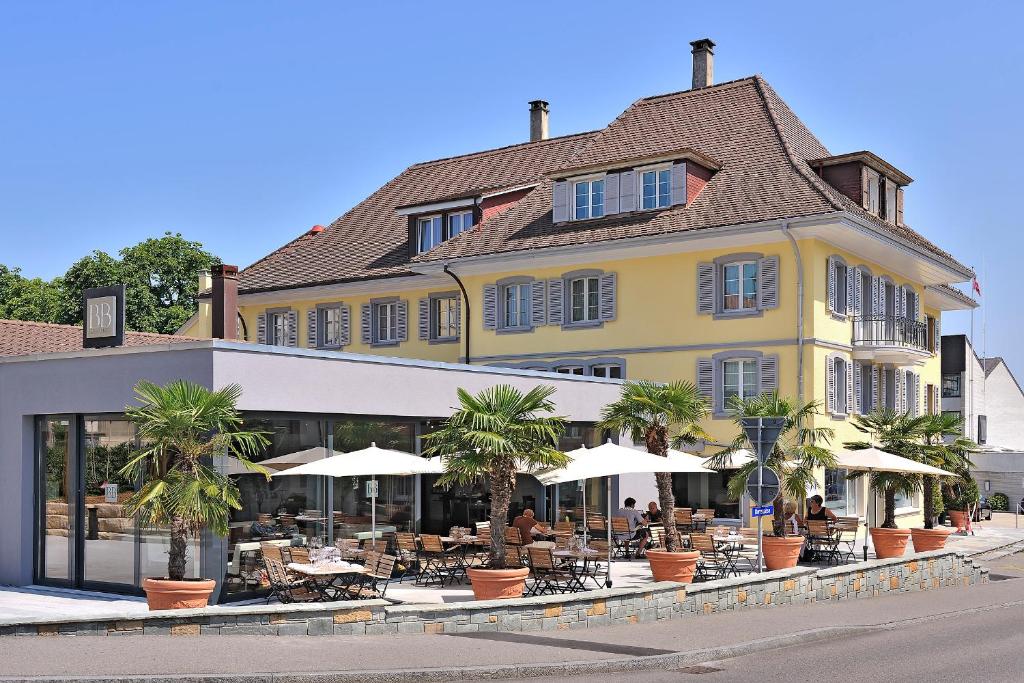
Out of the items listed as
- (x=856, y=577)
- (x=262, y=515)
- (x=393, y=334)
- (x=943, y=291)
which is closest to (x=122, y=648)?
(x=262, y=515)

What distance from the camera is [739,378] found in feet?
103

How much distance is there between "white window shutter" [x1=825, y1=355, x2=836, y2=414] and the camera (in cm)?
3081

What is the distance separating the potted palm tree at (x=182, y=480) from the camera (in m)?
15.0

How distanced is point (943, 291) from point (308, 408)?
29712 millimetres

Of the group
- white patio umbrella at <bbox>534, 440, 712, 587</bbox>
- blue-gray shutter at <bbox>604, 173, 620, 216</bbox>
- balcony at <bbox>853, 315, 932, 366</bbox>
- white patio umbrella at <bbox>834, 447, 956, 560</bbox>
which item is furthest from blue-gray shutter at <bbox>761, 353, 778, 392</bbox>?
white patio umbrella at <bbox>534, 440, 712, 587</bbox>

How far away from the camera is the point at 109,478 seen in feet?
63.1

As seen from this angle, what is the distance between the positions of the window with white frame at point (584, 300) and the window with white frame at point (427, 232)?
5.89 metres

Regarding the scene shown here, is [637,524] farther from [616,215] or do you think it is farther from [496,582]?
[616,215]

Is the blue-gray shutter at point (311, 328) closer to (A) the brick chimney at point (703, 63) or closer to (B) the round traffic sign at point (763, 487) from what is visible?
(A) the brick chimney at point (703, 63)

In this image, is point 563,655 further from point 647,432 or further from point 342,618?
point 647,432

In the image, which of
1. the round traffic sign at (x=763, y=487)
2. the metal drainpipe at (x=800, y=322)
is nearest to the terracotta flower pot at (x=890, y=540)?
the metal drainpipe at (x=800, y=322)

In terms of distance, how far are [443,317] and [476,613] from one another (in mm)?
23267

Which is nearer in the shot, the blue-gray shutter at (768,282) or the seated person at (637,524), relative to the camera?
the seated person at (637,524)

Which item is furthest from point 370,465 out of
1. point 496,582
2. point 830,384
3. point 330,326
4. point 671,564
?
point 330,326
